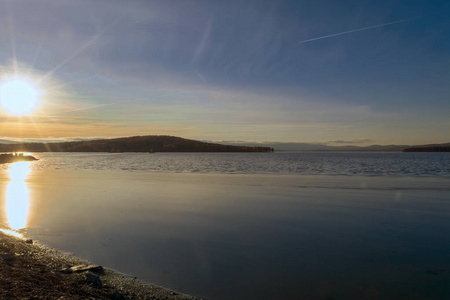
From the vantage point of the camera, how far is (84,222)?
11.2 metres

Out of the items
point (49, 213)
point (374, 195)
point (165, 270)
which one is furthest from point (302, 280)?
point (374, 195)

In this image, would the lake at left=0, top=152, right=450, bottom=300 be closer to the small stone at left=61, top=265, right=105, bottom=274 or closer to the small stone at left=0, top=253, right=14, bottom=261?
the small stone at left=61, top=265, right=105, bottom=274

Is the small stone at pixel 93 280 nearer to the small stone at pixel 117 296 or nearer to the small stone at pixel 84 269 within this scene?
the small stone at pixel 117 296

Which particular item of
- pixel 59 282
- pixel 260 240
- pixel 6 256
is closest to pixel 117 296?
pixel 59 282

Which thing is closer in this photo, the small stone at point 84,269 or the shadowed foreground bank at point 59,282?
the shadowed foreground bank at point 59,282

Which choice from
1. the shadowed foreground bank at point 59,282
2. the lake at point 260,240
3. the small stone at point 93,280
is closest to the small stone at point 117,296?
the shadowed foreground bank at point 59,282

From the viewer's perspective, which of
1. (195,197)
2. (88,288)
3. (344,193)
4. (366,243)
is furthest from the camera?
(344,193)

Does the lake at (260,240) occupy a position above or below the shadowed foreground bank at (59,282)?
below

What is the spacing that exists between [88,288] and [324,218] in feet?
28.7

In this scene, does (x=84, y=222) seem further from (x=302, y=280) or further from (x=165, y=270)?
(x=302, y=280)

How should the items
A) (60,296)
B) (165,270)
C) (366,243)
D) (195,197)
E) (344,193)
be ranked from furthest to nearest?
(344,193)
(195,197)
(366,243)
(165,270)
(60,296)

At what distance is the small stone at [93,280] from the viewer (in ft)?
18.6

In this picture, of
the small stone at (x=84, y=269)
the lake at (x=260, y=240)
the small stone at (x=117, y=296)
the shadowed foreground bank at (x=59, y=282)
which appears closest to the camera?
the shadowed foreground bank at (x=59, y=282)

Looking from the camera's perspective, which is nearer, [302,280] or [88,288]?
[88,288]
